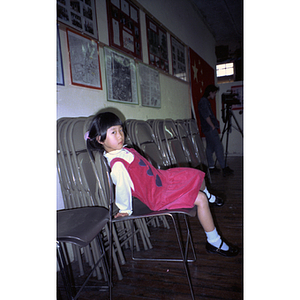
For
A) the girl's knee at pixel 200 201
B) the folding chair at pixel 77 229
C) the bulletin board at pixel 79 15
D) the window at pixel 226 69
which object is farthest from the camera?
the window at pixel 226 69

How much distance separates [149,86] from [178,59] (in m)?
1.53

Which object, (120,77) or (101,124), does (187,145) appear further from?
(101,124)

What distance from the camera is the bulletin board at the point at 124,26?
2.35 m

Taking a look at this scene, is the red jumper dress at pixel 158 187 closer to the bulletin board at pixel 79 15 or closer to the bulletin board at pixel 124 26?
the bulletin board at pixel 79 15

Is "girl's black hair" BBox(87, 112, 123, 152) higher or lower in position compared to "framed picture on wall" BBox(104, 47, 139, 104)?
lower

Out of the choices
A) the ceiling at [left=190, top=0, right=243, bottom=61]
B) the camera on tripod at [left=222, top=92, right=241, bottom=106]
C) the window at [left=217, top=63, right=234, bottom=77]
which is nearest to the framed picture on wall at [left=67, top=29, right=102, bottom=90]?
the ceiling at [left=190, top=0, right=243, bottom=61]

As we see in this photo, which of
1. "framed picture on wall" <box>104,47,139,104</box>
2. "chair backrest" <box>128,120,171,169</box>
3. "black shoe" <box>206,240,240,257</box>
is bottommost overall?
"black shoe" <box>206,240,240,257</box>

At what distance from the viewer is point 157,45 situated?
3414mm

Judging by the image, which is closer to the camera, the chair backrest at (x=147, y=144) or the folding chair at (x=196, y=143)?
the chair backrest at (x=147, y=144)

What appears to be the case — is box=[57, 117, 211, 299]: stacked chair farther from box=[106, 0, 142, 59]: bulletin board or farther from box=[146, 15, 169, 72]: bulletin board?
box=[146, 15, 169, 72]: bulletin board

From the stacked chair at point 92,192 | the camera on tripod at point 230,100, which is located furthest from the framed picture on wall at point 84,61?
the camera on tripod at point 230,100

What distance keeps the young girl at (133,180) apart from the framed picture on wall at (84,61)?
2.60 ft

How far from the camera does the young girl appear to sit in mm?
1249

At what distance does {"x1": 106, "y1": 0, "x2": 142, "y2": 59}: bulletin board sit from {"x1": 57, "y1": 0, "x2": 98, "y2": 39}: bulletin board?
0.88 ft
